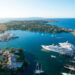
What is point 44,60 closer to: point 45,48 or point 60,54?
point 60,54

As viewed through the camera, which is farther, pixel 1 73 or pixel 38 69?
pixel 38 69

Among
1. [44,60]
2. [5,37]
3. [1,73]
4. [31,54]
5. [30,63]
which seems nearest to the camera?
[1,73]

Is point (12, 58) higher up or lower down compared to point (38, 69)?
higher up

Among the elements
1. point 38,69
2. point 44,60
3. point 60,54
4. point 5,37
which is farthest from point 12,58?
point 5,37

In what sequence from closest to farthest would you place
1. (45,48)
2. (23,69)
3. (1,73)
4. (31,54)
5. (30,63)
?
(1,73) < (23,69) < (30,63) < (31,54) < (45,48)

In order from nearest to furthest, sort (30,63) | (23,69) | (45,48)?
(23,69) → (30,63) → (45,48)

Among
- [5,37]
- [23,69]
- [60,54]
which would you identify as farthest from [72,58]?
[5,37]

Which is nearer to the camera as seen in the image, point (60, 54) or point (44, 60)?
point (44, 60)

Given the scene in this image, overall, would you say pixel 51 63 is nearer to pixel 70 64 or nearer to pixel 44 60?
pixel 44 60

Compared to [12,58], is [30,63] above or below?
below
